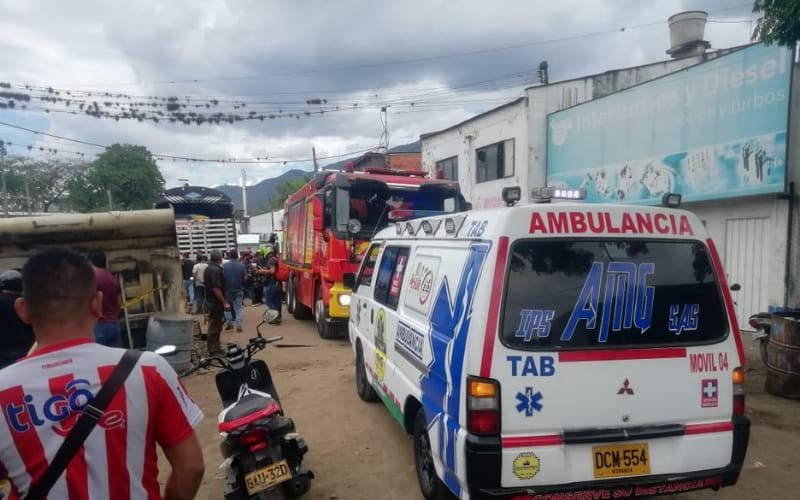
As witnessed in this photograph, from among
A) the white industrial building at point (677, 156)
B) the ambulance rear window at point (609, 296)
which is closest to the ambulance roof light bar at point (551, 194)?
the ambulance rear window at point (609, 296)

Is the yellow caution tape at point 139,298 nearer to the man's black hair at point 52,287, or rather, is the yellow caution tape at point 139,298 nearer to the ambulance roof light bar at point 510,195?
the ambulance roof light bar at point 510,195

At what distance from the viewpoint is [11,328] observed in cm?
430

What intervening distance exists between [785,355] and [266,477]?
5.75 metres

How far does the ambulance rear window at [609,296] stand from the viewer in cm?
284

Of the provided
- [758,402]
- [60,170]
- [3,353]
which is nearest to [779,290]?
[758,402]

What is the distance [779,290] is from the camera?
342 inches

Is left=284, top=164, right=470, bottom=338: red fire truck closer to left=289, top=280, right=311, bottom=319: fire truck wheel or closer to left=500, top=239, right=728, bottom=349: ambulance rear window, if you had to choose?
left=289, top=280, right=311, bottom=319: fire truck wheel

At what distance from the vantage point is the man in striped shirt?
1536mm

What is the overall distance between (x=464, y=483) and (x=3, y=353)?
396 cm

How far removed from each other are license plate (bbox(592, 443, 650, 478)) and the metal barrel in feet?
13.3

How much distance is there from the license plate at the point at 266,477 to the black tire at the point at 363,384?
2618mm

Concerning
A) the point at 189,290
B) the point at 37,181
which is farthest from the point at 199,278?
the point at 37,181

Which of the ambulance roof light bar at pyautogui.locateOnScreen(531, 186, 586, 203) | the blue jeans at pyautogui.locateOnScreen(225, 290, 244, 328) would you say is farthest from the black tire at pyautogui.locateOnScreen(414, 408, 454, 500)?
the blue jeans at pyautogui.locateOnScreen(225, 290, 244, 328)

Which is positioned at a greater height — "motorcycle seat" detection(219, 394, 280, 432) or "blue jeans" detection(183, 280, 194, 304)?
"motorcycle seat" detection(219, 394, 280, 432)
